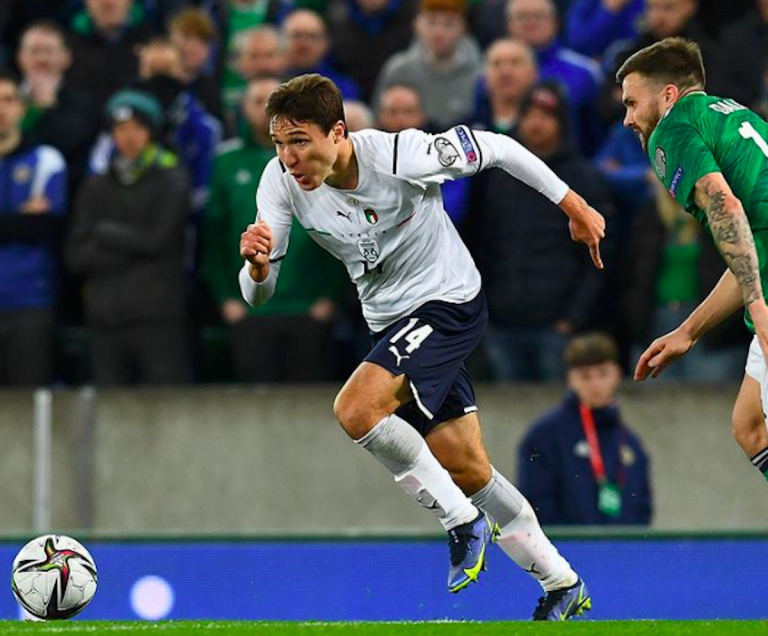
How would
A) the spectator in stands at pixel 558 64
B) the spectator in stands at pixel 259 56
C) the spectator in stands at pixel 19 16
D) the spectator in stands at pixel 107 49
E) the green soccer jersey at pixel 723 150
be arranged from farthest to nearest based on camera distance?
the spectator in stands at pixel 19 16 < the spectator in stands at pixel 107 49 < the spectator in stands at pixel 259 56 < the spectator in stands at pixel 558 64 < the green soccer jersey at pixel 723 150

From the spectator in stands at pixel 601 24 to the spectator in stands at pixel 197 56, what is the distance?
2.55m

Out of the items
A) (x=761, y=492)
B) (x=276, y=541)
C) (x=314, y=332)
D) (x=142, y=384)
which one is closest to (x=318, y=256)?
(x=314, y=332)

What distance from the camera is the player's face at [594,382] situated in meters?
10.0

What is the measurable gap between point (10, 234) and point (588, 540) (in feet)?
14.9

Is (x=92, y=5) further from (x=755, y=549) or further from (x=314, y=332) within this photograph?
(x=755, y=549)

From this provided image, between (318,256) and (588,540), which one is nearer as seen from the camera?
(588,540)

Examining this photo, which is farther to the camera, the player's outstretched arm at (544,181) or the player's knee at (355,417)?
the player's outstretched arm at (544,181)

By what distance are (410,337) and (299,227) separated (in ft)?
13.1

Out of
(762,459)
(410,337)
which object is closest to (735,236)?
(762,459)

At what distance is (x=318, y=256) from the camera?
444 inches

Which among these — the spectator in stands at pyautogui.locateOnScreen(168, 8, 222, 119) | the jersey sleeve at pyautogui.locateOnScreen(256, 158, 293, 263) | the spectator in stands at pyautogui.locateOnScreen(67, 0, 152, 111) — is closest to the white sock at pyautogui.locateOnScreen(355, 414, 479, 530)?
the jersey sleeve at pyautogui.locateOnScreen(256, 158, 293, 263)

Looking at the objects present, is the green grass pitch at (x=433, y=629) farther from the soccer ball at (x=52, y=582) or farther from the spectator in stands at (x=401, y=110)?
the spectator in stands at (x=401, y=110)

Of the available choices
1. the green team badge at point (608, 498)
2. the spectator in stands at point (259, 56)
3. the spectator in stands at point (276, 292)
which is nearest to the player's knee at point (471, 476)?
the green team badge at point (608, 498)

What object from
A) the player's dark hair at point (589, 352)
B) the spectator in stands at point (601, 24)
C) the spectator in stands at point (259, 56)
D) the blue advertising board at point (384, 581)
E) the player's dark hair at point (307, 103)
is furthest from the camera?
the spectator in stands at point (601, 24)
